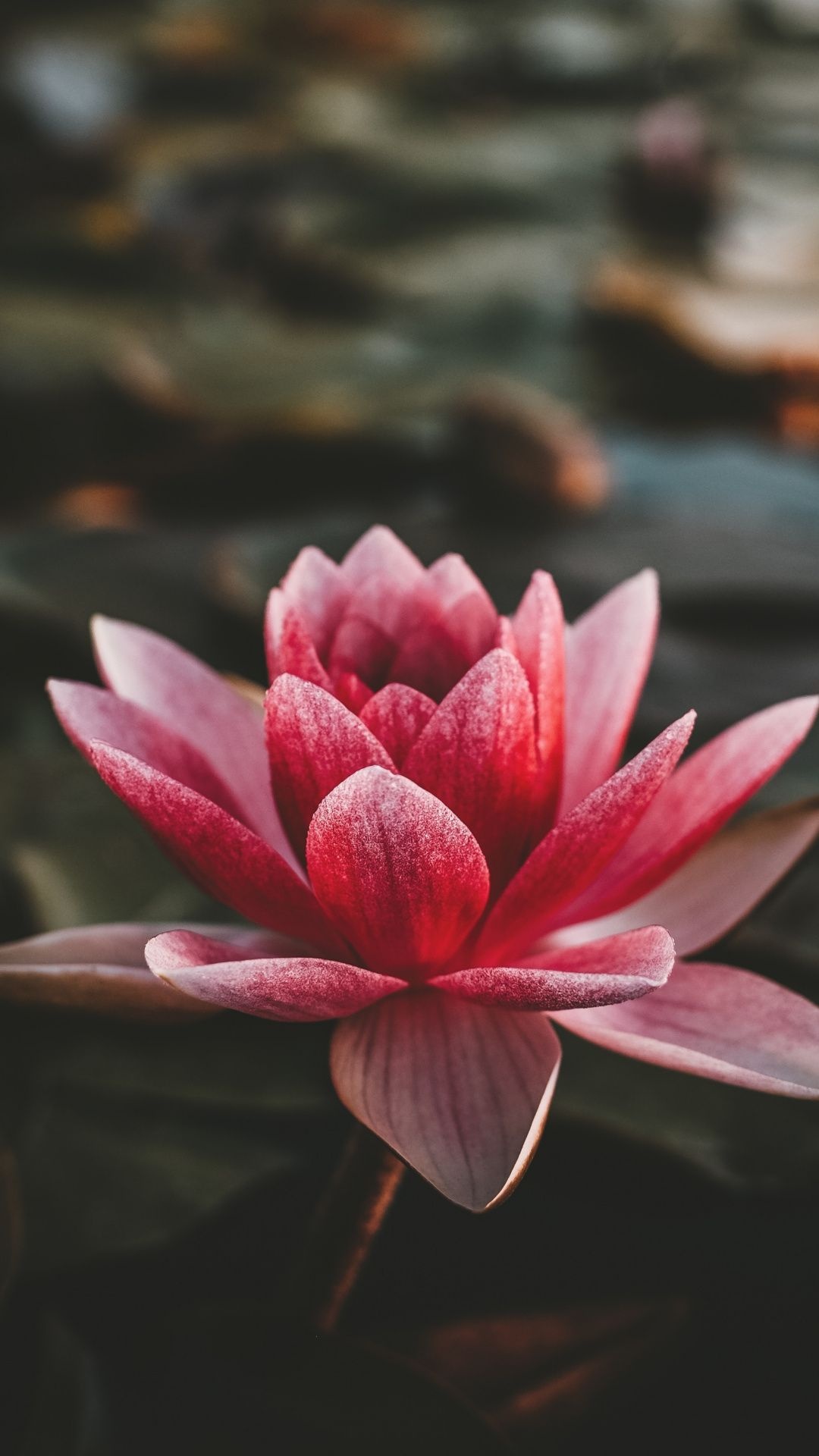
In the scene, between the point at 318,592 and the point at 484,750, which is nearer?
the point at 484,750

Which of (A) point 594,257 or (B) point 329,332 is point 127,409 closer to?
(B) point 329,332

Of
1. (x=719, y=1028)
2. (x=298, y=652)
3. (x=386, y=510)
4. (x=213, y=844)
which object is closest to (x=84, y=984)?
(x=213, y=844)

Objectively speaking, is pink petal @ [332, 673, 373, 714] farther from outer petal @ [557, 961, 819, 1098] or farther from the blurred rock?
the blurred rock

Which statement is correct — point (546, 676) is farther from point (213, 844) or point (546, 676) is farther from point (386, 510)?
point (386, 510)

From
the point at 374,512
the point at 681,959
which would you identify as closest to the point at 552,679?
the point at 681,959

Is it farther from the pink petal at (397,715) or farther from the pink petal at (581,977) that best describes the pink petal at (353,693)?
the pink petal at (581,977)

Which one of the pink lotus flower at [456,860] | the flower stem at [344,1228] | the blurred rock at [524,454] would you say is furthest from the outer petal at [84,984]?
the blurred rock at [524,454]
